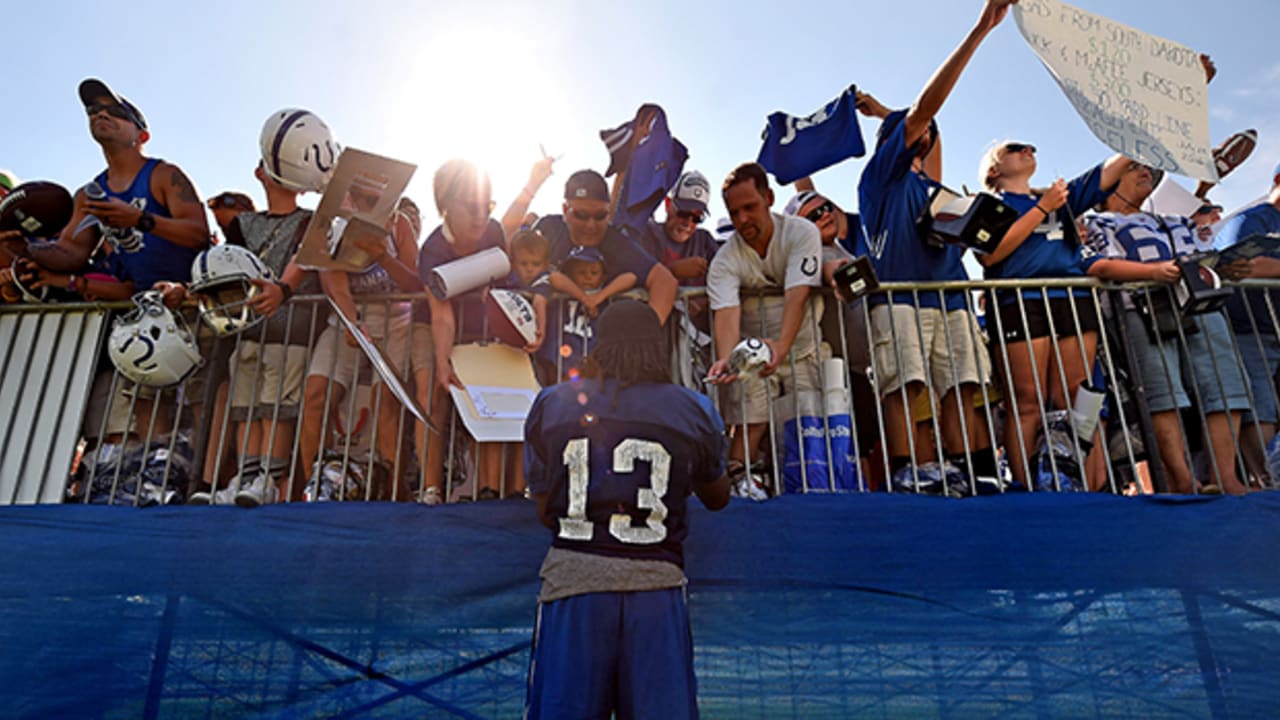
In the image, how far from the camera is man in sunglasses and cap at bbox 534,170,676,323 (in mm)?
4414

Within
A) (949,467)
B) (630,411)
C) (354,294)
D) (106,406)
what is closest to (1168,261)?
(949,467)

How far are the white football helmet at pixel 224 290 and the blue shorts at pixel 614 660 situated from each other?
2.64m

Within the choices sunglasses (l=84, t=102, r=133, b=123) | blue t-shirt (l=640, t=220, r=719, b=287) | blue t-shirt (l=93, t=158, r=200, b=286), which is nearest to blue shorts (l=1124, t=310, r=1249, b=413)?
blue t-shirt (l=640, t=220, r=719, b=287)

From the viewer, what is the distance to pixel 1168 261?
15.1 ft

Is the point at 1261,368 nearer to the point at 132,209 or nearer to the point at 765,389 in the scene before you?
the point at 765,389

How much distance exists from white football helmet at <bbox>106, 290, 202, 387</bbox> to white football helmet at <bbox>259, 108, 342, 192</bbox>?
1005 millimetres

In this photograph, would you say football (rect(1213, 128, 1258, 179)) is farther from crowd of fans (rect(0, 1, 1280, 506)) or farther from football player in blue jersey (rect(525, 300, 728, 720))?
football player in blue jersey (rect(525, 300, 728, 720))

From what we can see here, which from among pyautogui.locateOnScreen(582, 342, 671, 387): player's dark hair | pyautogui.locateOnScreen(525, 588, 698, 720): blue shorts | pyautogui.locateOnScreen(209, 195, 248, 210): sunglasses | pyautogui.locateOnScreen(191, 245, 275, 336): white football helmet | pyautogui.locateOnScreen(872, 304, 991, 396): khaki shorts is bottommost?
pyautogui.locateOnScreen(525, 588, 698, 720): blue shorts

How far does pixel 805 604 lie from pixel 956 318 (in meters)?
1.89

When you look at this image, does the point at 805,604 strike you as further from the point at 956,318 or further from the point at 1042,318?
the point at 1042,318

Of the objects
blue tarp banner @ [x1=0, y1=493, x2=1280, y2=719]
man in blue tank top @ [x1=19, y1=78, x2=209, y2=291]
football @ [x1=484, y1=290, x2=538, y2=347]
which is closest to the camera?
blue tarp banner @ [x1=0, y1=493, x2=1280, y2=719]

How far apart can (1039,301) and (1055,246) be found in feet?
1.36

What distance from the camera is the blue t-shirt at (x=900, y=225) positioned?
4.63 metres

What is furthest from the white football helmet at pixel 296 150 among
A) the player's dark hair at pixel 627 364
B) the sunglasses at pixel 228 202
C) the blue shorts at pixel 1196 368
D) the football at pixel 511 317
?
the blue shorts at pixel 1196 368
